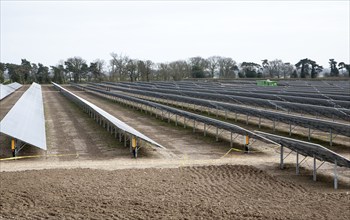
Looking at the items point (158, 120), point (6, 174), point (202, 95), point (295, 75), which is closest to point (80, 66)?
point (295, 75)

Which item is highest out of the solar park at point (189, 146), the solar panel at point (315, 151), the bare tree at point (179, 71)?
the bare tree at point (179, 71)

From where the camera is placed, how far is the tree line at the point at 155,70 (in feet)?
313

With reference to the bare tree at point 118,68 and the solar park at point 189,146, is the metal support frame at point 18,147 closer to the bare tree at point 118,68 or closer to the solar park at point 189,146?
the solar park at point 189,146

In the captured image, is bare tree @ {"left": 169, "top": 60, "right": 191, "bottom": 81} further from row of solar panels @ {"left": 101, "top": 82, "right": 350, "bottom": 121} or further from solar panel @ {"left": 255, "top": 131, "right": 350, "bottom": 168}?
solar panel @ {"left": 255, "top": 131, "right": 350, "bottom": 168}

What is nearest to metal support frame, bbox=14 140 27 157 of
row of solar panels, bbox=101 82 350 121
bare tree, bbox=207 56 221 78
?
row of solar panels, bbox=101 82 350 121

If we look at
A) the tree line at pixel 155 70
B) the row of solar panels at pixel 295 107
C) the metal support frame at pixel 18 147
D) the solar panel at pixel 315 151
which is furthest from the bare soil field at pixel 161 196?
the tree line at pixel 155 70

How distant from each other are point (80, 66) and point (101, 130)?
86.2 m

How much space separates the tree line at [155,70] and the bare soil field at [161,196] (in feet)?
282

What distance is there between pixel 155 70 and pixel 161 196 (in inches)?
3962

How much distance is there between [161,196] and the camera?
30.9 feet

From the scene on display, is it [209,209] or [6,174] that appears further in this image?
[6,174]

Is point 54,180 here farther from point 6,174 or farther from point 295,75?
point 295,75

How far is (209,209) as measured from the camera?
8.43m

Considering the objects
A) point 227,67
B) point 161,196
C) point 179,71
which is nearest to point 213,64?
point 227,67
